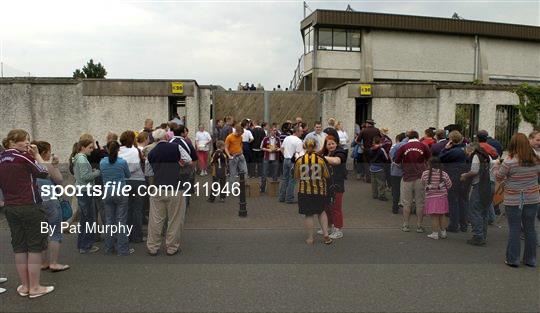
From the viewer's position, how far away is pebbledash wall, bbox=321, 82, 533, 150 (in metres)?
14.4

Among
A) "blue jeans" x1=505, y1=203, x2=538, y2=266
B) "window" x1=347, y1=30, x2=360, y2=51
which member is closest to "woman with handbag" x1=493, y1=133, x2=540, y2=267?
"blue jeans" x1=505, y1=203, x2=538, y2=266

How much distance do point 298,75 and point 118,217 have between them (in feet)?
98.0

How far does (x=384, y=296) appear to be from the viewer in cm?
466

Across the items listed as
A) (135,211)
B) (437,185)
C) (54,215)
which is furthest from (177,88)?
(437,185)

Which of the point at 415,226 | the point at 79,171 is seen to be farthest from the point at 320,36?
the point at 79,171

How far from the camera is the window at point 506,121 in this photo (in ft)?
50.5

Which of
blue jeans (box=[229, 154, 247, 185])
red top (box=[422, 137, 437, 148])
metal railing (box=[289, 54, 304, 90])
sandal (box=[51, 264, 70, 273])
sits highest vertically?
metal railing (box=[289, 54, 304, 90])

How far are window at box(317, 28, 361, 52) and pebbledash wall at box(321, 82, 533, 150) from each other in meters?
17.8

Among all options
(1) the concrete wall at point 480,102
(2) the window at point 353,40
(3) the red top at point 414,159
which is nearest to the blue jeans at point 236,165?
(3) the red top at point 414,159

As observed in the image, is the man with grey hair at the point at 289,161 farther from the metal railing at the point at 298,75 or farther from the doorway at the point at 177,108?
the metal railing at the point at 298,75

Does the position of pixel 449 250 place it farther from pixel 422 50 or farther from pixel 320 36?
pixel 422 50

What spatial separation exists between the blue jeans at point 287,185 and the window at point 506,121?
381 inches

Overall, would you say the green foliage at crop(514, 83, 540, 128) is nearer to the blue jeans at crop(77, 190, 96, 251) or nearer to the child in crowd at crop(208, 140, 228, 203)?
the child in crowd at crop(208, 140, 228, 203)

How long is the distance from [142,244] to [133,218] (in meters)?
0.45
